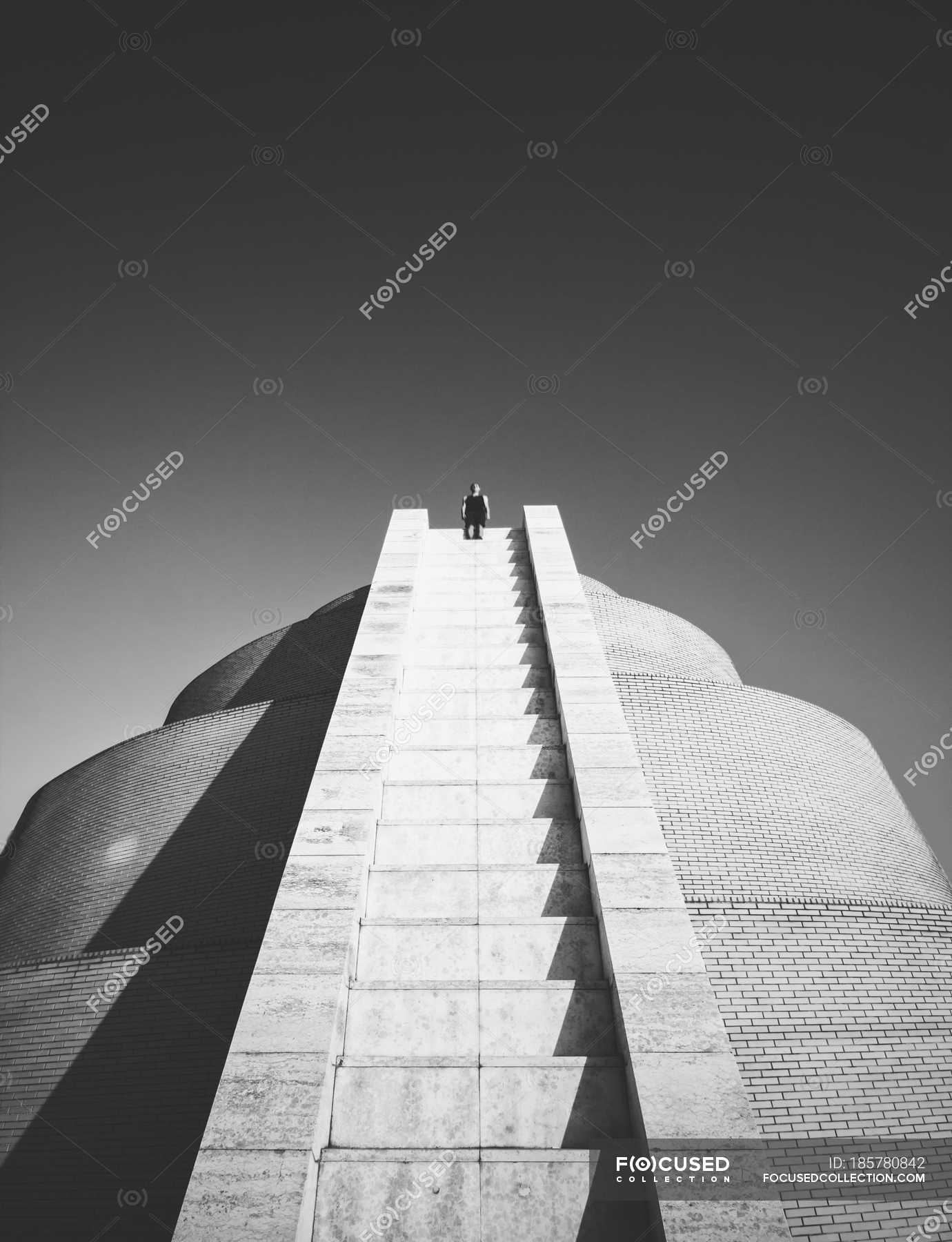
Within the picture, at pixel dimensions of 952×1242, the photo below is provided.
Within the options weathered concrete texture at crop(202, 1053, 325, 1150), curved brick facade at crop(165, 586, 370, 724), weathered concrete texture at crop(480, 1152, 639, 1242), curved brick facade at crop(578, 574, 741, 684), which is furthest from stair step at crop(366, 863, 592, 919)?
curved brick facade at crop(578, 574, 741, 684)

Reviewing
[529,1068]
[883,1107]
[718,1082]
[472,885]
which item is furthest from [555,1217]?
[883,1107]

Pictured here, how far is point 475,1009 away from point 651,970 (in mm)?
1127

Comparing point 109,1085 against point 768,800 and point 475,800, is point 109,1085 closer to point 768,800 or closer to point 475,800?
point 475,800

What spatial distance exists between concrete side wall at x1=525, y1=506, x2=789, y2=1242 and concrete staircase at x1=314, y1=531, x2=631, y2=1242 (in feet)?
0.88

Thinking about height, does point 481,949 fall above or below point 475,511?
below

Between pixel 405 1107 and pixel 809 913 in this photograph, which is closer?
pixel 405 1107

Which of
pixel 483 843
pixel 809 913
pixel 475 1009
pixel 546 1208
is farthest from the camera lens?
pixel 809 913

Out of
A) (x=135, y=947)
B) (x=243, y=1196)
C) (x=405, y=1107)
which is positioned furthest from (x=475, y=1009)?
(x=135, y=947)

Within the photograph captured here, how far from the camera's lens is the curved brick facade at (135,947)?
5.39 m

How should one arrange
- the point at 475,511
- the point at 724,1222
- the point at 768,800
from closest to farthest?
the point at 724,1222 → the point at 768,800 → the point at 475,511

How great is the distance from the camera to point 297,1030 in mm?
3586

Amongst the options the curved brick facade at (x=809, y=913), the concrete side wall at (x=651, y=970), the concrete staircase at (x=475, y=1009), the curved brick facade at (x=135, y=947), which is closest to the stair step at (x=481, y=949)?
the concrete staircase at (x=475, y=1009)

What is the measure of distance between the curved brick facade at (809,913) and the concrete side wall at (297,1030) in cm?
354

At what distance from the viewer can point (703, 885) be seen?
22.7 feet
